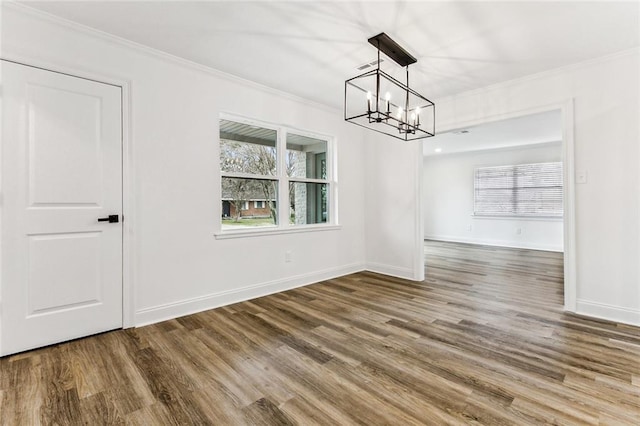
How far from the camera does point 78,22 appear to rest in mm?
2379

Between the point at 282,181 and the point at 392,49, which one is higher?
the point at 392,49

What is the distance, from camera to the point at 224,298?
3293mm

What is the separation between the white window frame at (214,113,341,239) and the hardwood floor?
88 centimetres

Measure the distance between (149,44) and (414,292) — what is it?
12.6ft

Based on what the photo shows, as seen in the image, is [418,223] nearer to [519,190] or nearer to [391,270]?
[391,270]

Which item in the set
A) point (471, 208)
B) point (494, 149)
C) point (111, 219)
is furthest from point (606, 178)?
point (471, 208)

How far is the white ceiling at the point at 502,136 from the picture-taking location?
5.21 metres

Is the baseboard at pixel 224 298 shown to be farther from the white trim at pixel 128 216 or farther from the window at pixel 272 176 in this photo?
the window at pixel 272 176

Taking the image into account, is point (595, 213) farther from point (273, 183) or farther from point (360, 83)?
point (273, 183)

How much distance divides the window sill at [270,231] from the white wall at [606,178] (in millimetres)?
2884

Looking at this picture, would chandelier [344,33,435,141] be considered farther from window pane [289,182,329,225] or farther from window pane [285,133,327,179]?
window pane [289,182,329,225]

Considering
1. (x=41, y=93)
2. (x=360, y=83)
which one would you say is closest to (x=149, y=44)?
(x=41, y=93)

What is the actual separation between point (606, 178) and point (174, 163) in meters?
4.17

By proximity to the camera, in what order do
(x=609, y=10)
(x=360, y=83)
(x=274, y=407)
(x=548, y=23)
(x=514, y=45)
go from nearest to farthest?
(x=274, y=407) → (x=609, y=10) → (x=548, y=23) → (x=514, y=45) → (x=360, y=83)
